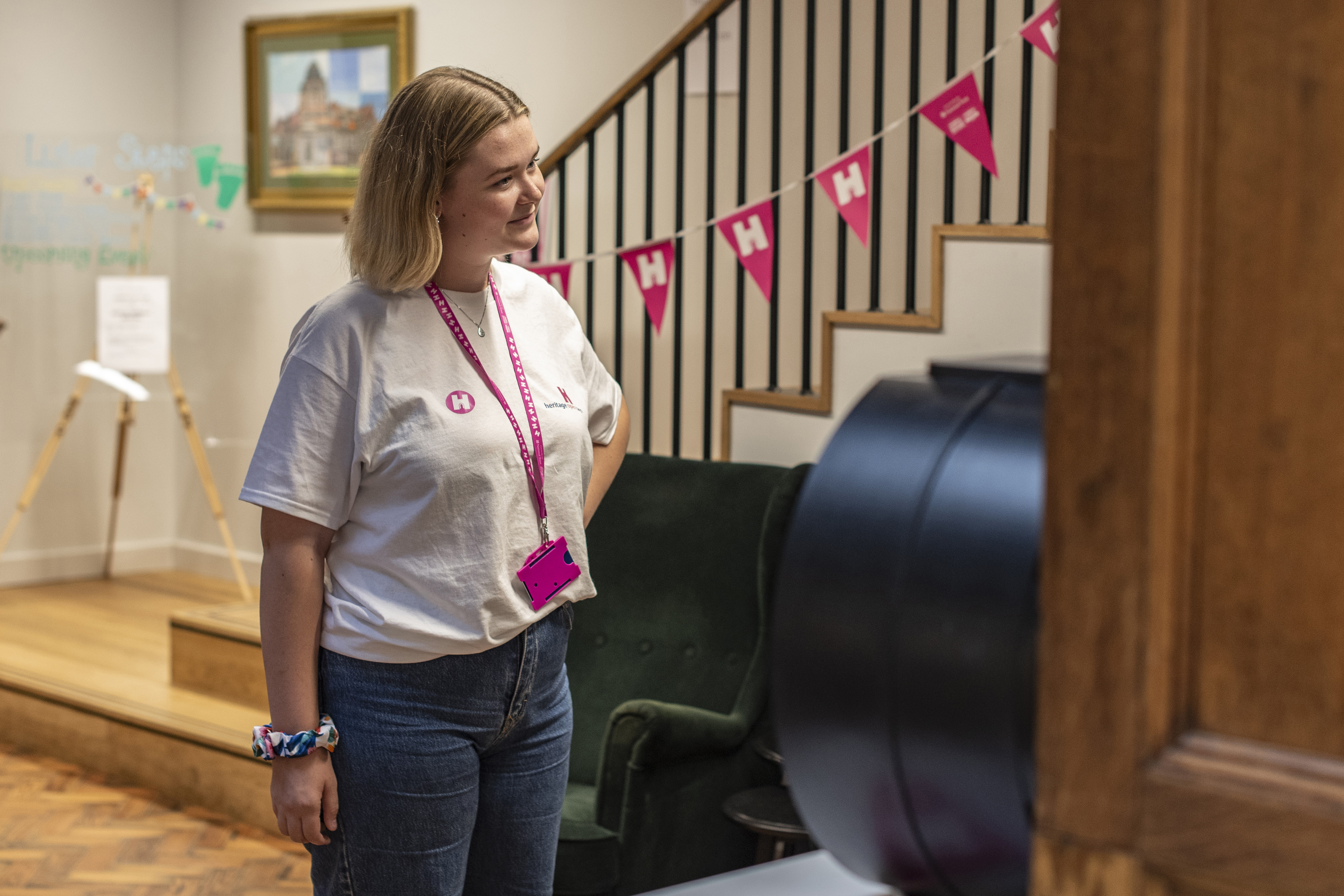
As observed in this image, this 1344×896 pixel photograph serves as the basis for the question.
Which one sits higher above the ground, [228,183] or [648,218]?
[228,183]

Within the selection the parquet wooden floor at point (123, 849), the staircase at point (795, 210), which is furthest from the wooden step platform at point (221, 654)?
the staircase at point (795, 210)

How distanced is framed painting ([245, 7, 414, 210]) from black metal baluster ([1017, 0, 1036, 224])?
8.51ft

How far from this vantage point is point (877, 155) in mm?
2994

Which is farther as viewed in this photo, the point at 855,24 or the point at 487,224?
the point at 855,24

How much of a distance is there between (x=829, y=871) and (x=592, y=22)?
4041 millimetres

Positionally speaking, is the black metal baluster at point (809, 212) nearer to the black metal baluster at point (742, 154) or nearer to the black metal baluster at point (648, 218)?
the black metal baluster at point (742, 154)

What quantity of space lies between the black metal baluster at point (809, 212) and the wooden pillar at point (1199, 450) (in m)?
2.74

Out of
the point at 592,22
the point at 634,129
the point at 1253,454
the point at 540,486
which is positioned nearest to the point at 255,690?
the point at 634,129

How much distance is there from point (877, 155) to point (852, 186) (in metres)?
0.13

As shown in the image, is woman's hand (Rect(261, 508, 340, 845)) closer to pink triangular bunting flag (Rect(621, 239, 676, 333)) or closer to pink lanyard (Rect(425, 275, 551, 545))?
pink lanyard (Rect(425, 275, 551, 545))

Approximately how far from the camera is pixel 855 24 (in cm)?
358

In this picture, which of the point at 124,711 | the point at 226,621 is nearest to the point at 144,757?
the point at 124,711

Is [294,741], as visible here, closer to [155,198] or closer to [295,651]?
[295,651]

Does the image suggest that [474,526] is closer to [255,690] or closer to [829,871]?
[829,871]
